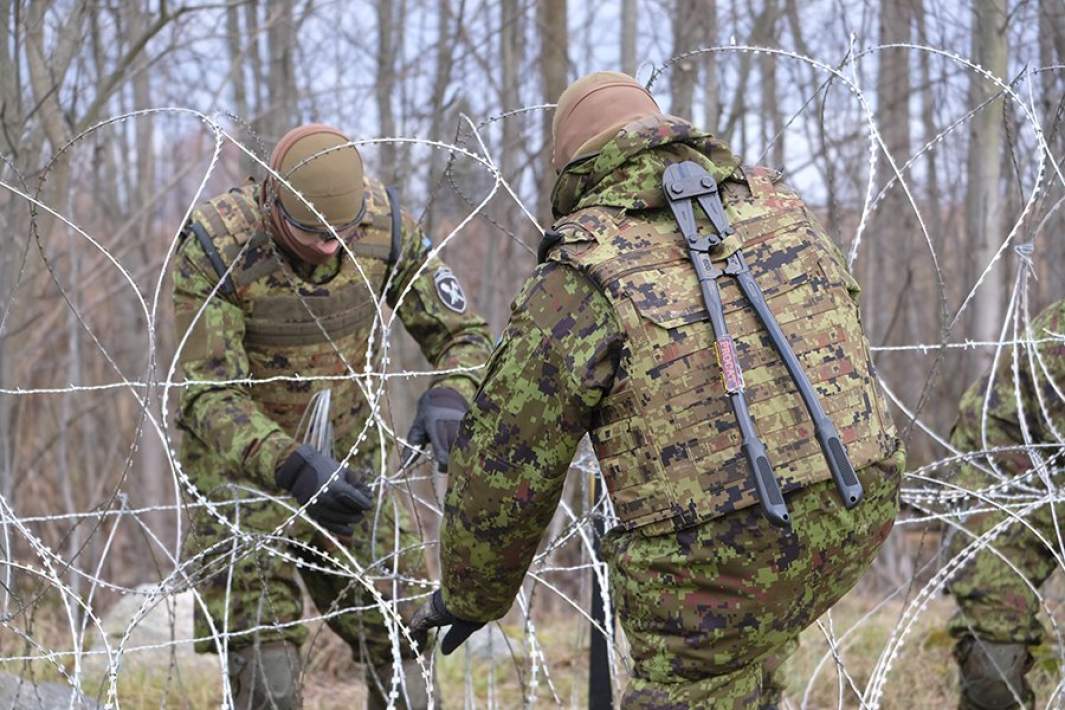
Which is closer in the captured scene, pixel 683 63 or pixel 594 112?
pixel 594 112

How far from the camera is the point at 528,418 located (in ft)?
6.82

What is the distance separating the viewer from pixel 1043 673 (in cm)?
461

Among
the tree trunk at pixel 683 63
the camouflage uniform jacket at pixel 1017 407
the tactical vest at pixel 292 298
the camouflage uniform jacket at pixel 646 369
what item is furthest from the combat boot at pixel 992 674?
the tree trunk at pixel 683 63

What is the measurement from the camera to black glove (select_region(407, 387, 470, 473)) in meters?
3.27

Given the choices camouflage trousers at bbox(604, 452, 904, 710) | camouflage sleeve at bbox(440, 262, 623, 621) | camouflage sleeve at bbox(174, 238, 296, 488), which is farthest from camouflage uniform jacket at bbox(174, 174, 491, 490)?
camouflage trousers at bbox(604, 452, 904, 710)

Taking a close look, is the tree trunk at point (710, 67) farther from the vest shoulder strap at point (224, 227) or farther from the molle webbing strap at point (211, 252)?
the molle webbing strap at point (211, 252)

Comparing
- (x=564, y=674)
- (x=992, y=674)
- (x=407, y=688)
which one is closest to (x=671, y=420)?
(x=407, y=688)

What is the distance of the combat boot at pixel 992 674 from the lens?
3652 millimetres

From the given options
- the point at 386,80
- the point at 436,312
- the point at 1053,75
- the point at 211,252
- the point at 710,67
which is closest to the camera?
the point at 211,252

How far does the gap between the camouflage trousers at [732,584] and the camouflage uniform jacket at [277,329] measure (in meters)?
1.31

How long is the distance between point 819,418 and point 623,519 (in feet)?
1.19

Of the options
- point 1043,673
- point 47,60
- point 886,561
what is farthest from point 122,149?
point 1043,673

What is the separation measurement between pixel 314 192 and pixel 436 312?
543 mm

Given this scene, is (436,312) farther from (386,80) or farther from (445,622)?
(386,80)
